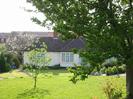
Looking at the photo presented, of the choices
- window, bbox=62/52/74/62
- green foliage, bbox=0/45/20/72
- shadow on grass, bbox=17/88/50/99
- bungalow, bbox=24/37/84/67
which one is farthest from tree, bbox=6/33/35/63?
shadow on grass, bbox=17/88/50/99

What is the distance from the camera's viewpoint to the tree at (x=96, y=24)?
13.5 metres

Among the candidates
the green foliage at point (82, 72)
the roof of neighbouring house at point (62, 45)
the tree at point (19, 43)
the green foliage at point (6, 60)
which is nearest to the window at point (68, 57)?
the roof of neighbouring house at point (62, 45)

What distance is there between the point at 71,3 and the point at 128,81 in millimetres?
4432

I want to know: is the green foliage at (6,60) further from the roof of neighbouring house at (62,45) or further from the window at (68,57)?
the window at (68,57)

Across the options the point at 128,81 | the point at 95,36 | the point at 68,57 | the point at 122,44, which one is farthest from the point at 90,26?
the point at 68,57

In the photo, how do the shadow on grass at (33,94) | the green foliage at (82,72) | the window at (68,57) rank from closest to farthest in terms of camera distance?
the green foliage at (82,72)
the shadow on grass at (33,94)
the window at (68,57)

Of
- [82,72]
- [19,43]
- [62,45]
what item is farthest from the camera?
[19,43]

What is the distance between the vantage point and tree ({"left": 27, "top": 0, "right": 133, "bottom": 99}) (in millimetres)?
13492

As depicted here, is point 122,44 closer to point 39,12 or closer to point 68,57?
point 39,12

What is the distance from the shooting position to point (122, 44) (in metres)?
14.1

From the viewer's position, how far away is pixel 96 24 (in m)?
13.8

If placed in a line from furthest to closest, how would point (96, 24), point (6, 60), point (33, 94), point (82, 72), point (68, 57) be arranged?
point (68, 57), point (6, 60), point (33, 94), point (82, 72), point (96, 24)

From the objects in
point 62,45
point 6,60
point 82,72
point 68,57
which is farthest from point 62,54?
point 82,72

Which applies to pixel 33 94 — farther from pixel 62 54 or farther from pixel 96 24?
pixel 62 54
